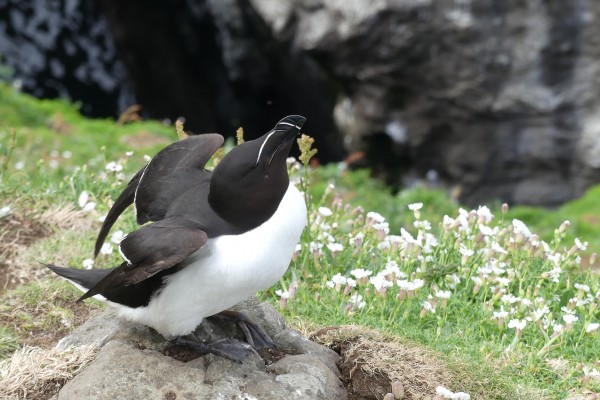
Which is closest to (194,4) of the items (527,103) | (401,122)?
(401,122)

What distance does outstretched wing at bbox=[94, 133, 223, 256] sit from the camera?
3.58m

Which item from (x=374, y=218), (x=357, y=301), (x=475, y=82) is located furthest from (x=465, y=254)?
(x=475, y=82)

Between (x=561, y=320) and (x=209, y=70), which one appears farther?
(x=209, y=70)

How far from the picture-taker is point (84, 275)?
3.47 m

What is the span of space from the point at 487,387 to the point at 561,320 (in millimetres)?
1063

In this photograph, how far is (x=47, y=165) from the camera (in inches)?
284

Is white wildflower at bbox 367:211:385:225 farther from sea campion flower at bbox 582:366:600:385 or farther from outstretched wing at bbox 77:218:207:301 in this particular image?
outstretched wing at bbox 77:218:207:301

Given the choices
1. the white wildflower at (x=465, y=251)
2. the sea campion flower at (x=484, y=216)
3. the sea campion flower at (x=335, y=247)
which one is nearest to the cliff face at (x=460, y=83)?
the sea campion flower at (x=484, y=216)

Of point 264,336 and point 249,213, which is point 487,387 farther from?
point 249,213

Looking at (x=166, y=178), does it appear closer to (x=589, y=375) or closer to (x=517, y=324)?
(x=517, y=324)

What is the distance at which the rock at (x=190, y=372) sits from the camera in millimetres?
3111

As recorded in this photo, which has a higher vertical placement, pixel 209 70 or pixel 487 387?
pixel 487 387

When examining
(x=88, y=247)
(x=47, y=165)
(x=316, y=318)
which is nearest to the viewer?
(x=316, y=318)

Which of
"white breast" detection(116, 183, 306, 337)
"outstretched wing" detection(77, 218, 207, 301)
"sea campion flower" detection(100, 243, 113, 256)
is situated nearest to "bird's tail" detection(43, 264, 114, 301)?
"outstretched wing" detection(77, 218, 207, 301)
